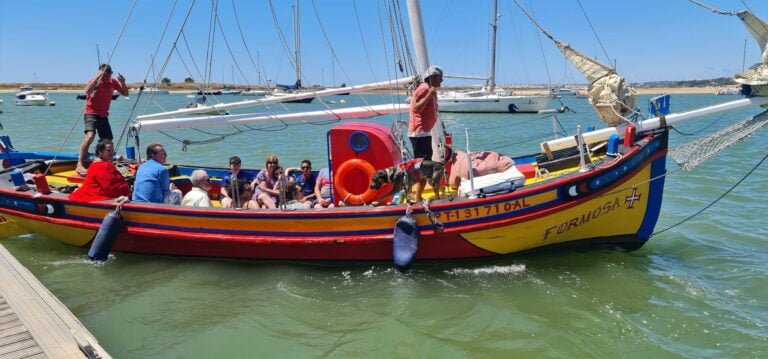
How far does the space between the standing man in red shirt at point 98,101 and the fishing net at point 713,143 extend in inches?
342

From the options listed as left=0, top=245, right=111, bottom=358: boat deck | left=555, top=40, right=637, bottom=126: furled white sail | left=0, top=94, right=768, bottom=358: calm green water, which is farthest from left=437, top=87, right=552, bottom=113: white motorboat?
left=0, top=245, right=111, bottom=358: boat deck

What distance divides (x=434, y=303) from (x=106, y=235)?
412 cm

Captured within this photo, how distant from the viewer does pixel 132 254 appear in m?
7.21

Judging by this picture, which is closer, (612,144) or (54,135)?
(612,144)

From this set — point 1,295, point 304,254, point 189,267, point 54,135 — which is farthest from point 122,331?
point 54,135

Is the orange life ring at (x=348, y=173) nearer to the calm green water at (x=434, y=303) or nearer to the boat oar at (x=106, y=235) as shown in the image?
the calm green water at (x=434, y=303)

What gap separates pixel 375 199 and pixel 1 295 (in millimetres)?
3956

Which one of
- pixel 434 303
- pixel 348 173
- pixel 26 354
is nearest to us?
pixel 26 354

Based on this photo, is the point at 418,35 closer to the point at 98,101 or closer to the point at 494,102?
the point at 98,101

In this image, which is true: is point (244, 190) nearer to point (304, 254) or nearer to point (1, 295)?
point (304, 254)

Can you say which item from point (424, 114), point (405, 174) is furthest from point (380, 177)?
point (424, 114)

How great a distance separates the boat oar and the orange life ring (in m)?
2.77

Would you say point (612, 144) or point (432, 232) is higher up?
point (612, 144)

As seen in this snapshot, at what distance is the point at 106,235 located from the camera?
21.0 feet
